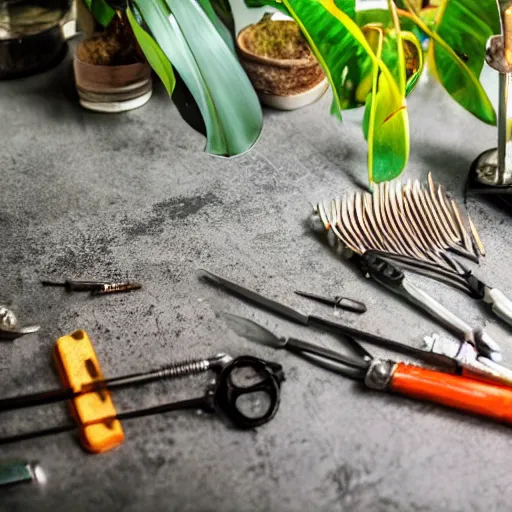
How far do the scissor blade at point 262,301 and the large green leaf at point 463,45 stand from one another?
1.29ft

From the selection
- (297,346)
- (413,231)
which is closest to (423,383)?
(297,346)

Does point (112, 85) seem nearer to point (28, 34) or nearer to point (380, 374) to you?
point (28, 34)

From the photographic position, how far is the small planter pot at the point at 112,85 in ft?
3.29

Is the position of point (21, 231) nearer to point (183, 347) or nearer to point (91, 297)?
point (91, 297)

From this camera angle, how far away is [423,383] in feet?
2.11

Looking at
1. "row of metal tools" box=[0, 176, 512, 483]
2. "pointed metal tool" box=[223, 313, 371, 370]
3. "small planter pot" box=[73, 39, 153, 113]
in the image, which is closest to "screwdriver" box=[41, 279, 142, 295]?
"row of metal tools" box=[0, 176, 512, 483]

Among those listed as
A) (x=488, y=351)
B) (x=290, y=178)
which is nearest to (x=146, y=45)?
(x=290, y=178)

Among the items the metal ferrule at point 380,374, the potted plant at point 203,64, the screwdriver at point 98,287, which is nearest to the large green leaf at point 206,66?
the potted plant at point 203,64

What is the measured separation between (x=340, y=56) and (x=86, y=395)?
52cm

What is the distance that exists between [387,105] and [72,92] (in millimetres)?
535

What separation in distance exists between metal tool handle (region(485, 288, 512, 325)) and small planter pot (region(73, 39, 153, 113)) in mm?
608

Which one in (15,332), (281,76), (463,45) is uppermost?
(463,45)

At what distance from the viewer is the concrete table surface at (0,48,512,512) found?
23.9 inches

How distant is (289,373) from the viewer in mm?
691
